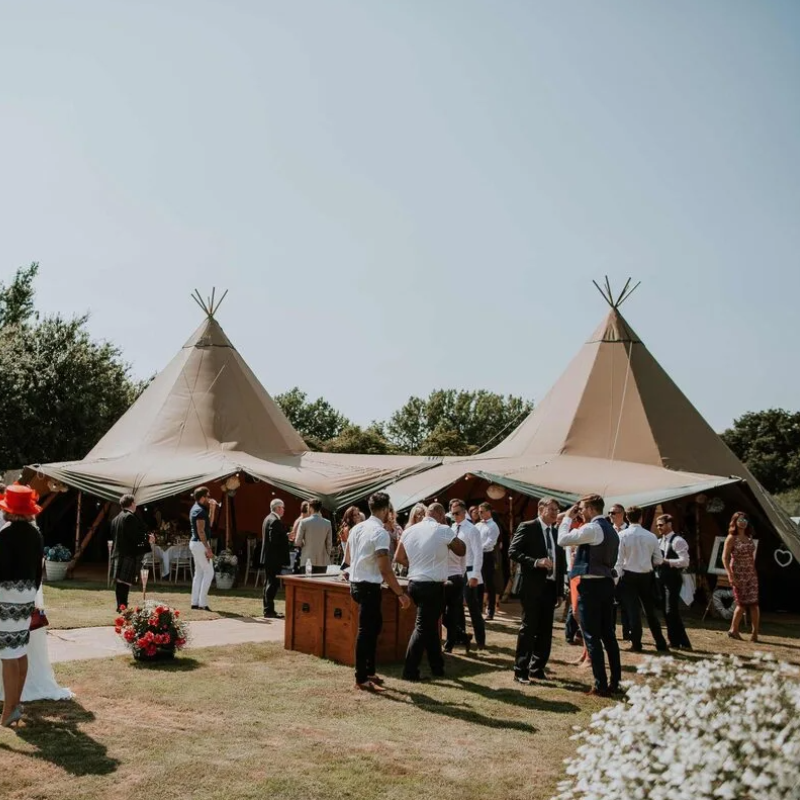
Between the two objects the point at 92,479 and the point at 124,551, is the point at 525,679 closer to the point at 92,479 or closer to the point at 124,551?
the point at 124,551

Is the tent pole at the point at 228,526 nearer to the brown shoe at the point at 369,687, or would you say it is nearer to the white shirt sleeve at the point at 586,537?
the brown shoe at the point at 369,687

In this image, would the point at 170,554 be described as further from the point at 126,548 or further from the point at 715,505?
the point at 715,505

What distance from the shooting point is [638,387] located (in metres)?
17.3

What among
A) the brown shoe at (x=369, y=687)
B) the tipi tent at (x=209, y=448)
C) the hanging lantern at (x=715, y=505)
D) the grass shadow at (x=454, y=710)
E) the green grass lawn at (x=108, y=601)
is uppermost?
the tipi tent at (x=209, y=448)

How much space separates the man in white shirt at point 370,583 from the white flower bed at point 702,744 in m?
4.01

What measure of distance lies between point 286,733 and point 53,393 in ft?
74.7

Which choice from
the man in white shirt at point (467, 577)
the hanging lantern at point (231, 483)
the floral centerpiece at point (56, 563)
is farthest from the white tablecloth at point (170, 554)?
the man in white shirt at point (467, 577)

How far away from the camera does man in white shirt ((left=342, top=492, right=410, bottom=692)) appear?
7016 mm

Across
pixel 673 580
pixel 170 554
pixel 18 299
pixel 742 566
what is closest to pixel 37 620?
pixel 673 580

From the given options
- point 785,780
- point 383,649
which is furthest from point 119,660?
point 785,780

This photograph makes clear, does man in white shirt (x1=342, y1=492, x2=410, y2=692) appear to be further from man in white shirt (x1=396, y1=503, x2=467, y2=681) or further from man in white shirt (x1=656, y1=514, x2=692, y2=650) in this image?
man in white shirt (x1=656, y1=514, x2=692, y2=650)

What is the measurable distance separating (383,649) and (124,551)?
408cm

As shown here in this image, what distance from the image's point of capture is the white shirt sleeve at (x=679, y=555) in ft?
33.0

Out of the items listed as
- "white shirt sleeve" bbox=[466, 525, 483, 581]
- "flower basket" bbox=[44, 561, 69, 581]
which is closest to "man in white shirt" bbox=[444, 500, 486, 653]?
"white shirt sleeve" bbox=[466, 525, 483, 581]
